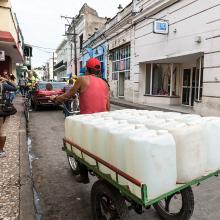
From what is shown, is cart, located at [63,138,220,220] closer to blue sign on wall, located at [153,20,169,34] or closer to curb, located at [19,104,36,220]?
curb, located at [19,104,36,220]

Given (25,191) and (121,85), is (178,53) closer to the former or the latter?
(121,85)

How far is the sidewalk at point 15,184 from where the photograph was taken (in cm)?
341

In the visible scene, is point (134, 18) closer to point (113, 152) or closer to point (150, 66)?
point (150, 66)

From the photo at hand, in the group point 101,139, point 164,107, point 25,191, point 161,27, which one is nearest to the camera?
point 101,139

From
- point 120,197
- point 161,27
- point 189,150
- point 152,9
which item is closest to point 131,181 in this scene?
point 120,197

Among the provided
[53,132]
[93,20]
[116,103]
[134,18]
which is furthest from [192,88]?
[93,20]

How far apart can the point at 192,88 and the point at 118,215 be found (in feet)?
43.8

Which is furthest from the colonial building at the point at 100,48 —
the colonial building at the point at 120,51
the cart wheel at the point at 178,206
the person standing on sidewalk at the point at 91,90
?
the cart wheel at the point at 178,206

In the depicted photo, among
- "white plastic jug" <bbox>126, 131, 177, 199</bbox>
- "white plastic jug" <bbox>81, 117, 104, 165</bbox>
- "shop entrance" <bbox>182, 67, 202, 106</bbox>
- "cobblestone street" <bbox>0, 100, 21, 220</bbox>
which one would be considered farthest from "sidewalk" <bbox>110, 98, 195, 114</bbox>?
"white plastic jug" <bbox>126, 131, 177, 199</bbox>

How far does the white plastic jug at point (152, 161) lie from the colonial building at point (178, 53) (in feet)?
31.8

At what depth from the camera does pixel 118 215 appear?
2.71 metres

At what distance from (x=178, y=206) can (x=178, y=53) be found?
11020mm

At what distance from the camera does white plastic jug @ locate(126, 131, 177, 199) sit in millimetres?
2230

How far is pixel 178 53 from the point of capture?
13.5m
